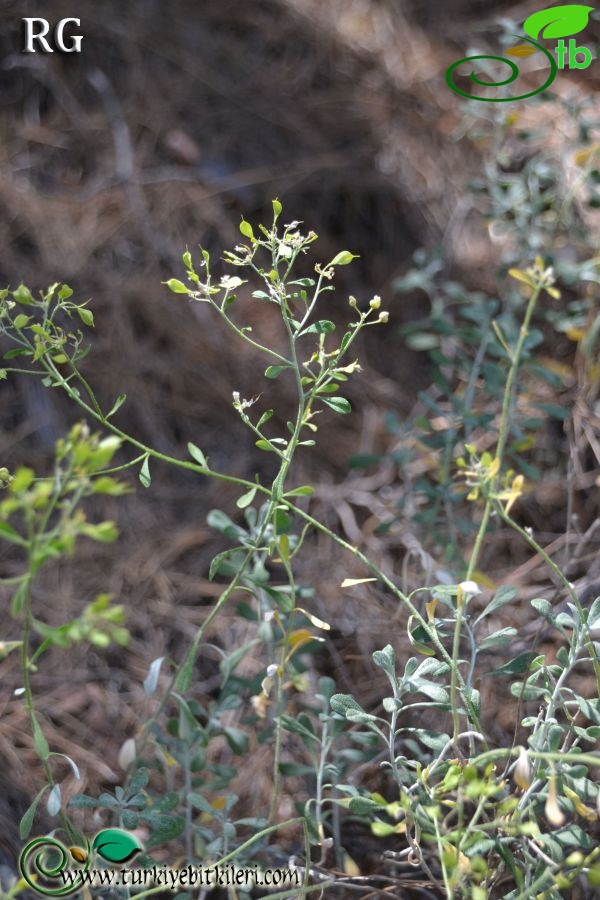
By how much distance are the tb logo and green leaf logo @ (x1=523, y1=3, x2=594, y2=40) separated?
1.38 meters

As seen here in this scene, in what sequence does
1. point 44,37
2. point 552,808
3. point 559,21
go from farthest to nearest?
point 44,37 < point 559,21 < point 552,808

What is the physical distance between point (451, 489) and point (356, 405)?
0.51 meters

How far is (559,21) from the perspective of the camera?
8.52 ft

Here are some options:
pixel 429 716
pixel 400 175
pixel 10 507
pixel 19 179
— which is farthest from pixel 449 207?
pixel 10 507

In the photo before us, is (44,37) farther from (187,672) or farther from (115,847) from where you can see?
Answer: (115,847)

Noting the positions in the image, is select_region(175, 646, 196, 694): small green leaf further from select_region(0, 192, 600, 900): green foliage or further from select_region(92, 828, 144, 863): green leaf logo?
select_region(92, 828, 144, 863): green leaf logo

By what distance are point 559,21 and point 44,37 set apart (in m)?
1.55

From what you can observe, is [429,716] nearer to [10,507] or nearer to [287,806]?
[287,806]

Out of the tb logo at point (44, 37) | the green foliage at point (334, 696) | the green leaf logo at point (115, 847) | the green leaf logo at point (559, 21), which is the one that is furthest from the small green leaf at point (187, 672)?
the tb logo at point (44, 37)

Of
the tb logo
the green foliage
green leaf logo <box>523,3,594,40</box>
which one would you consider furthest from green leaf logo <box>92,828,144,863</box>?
the tb logo

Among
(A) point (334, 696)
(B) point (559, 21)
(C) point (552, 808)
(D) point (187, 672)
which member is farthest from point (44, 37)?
(C) point (552, 808)

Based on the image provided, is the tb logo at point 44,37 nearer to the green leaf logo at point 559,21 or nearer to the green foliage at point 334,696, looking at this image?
the green leaf logo at point 559,21

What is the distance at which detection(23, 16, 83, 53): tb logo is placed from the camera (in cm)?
275

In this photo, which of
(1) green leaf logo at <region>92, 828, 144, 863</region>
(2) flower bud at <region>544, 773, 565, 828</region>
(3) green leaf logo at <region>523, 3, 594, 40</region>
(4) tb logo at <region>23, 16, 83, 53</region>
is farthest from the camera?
(4) tb logo at <region>23, 16, 83, 53</region>
